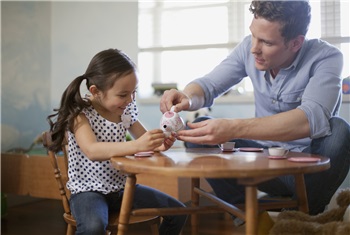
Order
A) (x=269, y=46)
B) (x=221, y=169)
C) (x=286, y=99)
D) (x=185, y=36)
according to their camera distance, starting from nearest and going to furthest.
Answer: (x=221, y=169)
(x=269, y=46)
(x=286, y=99)
(x=185, y=36)

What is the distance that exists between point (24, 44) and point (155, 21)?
1082 millimetres

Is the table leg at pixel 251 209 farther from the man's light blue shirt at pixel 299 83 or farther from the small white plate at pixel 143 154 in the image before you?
the man's light blue shirt at pixel 299 83

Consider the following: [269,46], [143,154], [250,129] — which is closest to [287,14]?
[269,46]

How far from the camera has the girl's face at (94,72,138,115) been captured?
63.0 inches

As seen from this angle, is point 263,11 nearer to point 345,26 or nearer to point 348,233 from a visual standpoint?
point 348,233

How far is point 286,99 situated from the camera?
183 centimetres

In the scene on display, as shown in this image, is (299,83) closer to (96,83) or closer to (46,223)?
(96,83)

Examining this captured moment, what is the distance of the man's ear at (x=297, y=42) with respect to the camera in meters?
1.75

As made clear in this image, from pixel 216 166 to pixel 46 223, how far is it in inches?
76.5

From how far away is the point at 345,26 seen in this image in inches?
119

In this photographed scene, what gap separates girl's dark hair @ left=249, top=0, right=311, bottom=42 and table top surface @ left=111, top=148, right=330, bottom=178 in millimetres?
578

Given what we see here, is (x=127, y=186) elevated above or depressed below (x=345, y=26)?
below

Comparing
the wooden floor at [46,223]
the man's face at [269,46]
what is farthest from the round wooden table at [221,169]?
the wooden floor at [46,223]

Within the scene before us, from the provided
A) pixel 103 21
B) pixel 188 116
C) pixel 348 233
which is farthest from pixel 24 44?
pixel 348 233
